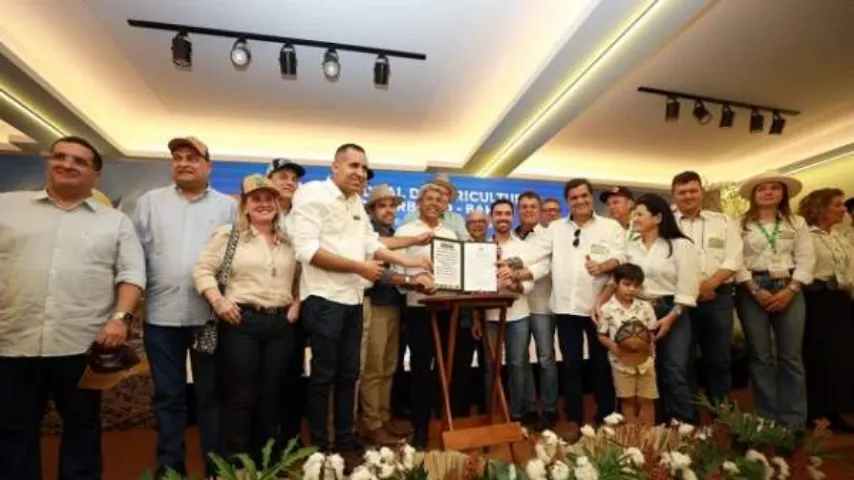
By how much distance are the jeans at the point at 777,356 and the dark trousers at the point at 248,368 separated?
2.85 meters

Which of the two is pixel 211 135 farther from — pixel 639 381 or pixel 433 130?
pixel 639 381

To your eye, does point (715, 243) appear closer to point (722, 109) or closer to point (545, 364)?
point (545, 364)

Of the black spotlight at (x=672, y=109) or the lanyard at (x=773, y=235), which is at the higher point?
the black spotlight at (x=672, y=109)

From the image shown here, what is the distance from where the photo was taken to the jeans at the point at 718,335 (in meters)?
3.00

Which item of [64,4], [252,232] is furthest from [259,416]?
[64,4]

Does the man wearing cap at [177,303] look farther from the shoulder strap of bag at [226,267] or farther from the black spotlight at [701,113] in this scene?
the black spotlight at [701,113]

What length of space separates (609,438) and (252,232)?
1.76m

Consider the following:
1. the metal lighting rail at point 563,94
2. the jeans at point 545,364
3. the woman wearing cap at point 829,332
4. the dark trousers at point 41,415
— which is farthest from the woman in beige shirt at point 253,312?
the woman wearing cap at point 829,332

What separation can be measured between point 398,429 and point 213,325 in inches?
55.6

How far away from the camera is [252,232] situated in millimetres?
2248

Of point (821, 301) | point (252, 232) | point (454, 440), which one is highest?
point (252, 232)

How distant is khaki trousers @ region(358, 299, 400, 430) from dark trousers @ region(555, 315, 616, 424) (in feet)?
3.63

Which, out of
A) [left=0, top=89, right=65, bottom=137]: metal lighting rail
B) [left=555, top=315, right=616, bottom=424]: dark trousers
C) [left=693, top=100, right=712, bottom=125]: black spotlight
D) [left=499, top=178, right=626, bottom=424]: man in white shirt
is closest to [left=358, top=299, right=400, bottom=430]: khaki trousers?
[left=499, top=178, right=626, bottom=424]: man in white shirt

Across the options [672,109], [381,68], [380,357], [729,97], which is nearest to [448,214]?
[380,357]
